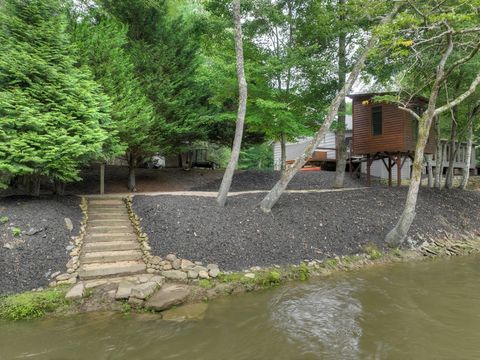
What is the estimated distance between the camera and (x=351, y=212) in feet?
29.9

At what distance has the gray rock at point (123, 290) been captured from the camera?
16.4 feet

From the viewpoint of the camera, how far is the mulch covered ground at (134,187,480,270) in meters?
6.61

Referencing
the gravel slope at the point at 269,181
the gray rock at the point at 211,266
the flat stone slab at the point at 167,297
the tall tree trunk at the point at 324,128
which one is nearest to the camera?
the flat stone slab at the point at 167,297

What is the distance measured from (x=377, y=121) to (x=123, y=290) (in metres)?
13.3

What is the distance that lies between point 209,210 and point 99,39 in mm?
6530

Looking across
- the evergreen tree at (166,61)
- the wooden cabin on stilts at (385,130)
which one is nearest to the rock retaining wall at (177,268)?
the evergreen tree at (166,61)

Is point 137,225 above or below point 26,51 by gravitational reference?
below

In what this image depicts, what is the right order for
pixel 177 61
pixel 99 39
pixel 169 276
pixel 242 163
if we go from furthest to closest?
pixel 242 163
pixel 177 61
pixel 99 39
pixel 169 276

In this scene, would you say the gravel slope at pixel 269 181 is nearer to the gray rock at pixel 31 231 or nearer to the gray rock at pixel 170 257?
the gray rock at pixel 170 257

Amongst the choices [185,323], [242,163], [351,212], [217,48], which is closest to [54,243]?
[185,323]

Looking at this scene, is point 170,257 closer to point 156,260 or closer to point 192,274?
point 156,260

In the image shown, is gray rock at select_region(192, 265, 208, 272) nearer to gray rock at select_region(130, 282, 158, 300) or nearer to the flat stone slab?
the flat stone slab

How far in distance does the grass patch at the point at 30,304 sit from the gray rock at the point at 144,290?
1116 mm

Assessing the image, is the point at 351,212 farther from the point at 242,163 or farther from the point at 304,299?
the point at 242,163
